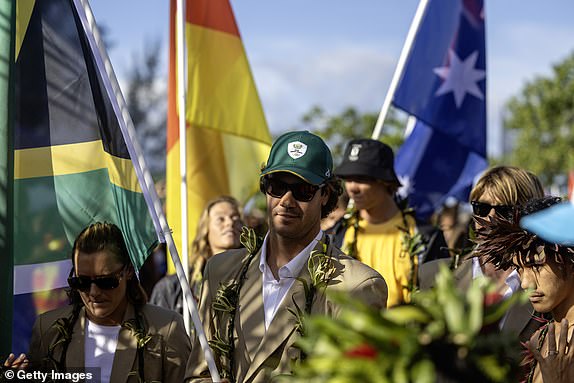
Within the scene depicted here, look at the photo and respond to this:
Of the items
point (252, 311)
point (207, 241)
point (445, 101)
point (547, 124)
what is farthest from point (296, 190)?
point (547, 124)

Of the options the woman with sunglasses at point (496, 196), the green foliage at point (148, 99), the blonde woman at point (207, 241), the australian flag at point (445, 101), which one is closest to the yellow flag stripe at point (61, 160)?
the woman with sunglasses at point (496, 196)

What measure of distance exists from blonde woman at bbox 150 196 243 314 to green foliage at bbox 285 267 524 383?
12.6ft

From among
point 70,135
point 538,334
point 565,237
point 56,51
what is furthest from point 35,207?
point 565,237

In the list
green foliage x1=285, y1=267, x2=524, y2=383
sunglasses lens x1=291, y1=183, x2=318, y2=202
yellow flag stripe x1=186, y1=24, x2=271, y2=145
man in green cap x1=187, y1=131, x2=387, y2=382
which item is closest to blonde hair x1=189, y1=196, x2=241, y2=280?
yellow flag stripe x1=186, y1=24, x2=271, y2=145

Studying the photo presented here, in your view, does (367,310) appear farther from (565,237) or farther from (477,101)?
(477,101)

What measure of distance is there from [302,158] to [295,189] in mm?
134

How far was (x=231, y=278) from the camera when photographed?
3.93 metres

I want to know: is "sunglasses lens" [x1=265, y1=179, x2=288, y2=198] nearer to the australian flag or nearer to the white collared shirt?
the white collared shirt

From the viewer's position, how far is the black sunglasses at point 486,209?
15.6ft

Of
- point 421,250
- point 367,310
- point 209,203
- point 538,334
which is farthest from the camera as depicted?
point 209,203

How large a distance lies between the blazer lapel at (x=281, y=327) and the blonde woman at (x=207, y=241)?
239cm

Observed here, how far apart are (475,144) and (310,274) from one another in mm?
4659

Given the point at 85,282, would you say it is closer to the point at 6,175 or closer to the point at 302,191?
the point at 6,175

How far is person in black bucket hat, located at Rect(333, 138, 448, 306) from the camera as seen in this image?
5859mm
